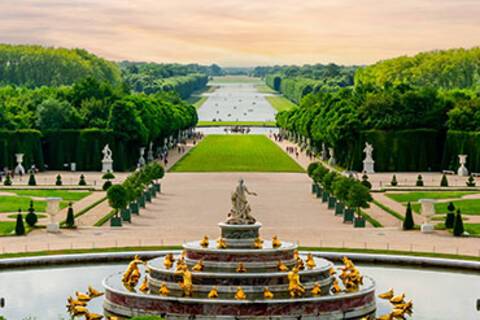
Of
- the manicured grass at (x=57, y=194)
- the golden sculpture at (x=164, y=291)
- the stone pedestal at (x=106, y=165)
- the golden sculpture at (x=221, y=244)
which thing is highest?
the golden sculpture at (x=221, y=244)

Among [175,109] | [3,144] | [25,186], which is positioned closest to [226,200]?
[25,186]

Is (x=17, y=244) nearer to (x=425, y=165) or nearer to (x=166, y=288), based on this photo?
(x=166, y=288)

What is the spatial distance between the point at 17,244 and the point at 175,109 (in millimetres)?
93822

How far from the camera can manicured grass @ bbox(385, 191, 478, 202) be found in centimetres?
7312

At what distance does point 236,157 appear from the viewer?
4483 inches

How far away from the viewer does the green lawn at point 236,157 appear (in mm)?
99625

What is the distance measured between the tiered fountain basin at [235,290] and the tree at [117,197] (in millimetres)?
19349

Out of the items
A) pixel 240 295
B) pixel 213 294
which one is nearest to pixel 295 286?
pixel 240 295

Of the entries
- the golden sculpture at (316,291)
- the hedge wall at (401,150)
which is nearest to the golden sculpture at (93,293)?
the golden sculpture at (316,291)

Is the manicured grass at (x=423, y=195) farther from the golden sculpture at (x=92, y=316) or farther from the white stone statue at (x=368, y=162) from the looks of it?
the golden sculpture at (x=92, y=316)

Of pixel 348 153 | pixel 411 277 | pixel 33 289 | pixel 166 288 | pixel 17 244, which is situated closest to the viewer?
pixel 166 288

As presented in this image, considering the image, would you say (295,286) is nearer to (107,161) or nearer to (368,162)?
(107,161)

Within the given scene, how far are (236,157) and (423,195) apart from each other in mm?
40962

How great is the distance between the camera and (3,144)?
307 ft
